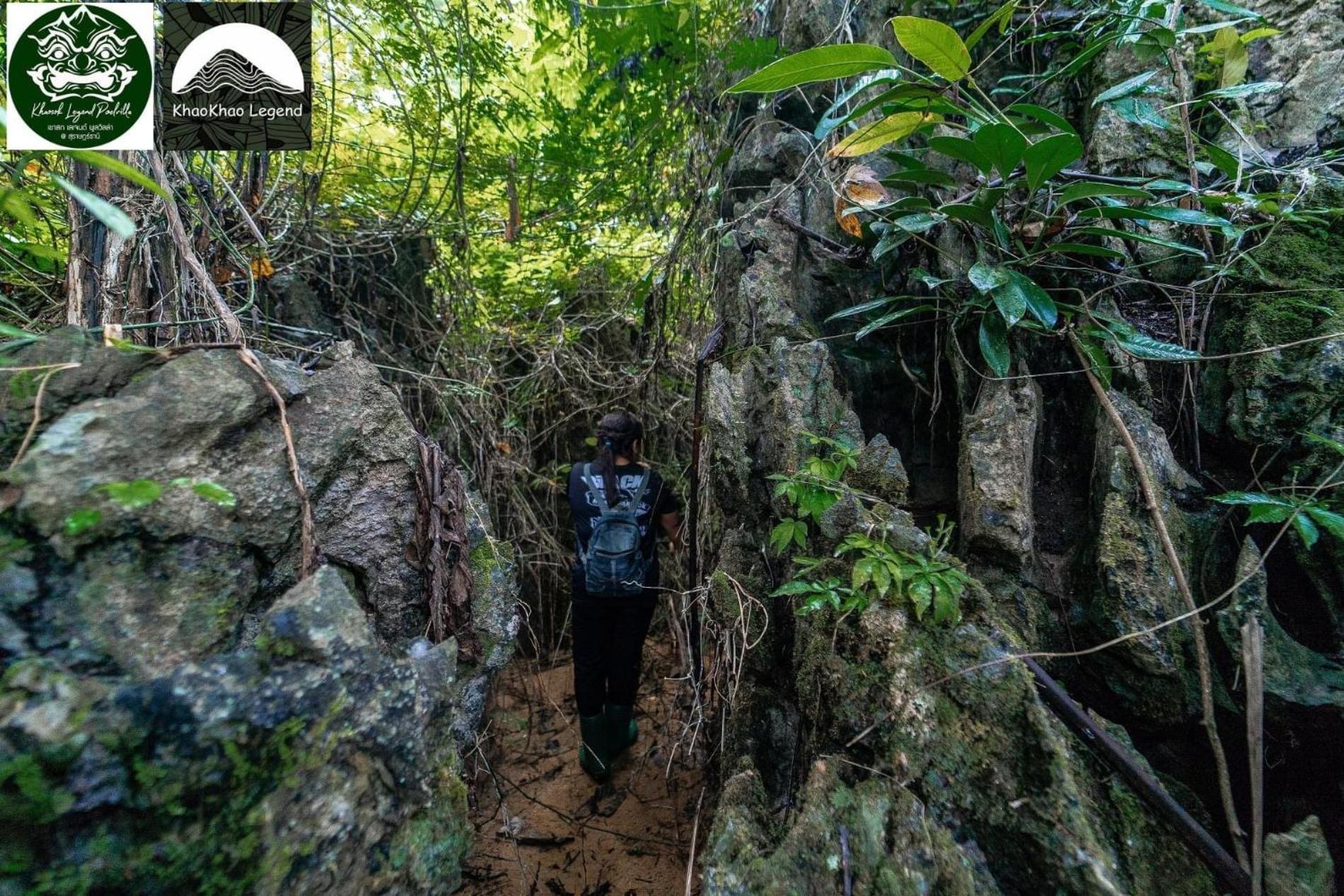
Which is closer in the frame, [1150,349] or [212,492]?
[212,492]

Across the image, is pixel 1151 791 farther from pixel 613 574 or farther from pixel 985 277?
pixel 613 574

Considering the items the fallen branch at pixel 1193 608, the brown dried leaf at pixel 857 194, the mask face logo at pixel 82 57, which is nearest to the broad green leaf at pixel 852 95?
the brown dried leaf at pixel 857 194

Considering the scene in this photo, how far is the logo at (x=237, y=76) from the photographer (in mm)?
2164

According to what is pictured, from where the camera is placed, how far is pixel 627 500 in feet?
9.77

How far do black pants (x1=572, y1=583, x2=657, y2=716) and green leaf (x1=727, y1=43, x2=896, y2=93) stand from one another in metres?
2.31

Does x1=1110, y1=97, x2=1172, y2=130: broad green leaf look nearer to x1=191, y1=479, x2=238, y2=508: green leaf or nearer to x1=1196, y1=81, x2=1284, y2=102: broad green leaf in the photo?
x1=1196, y1=81, x2=1284, y2=102: broad green leaf

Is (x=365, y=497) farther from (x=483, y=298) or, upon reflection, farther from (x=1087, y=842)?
(x=483, y=298)

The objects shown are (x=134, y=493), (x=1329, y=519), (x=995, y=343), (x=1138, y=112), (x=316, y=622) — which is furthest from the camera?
(x=1138, y=112)

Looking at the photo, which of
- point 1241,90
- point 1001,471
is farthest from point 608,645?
point 1241,90

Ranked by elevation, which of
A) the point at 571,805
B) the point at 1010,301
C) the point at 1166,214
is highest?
the point at 1166,214

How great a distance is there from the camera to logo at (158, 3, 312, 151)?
85.2 inches

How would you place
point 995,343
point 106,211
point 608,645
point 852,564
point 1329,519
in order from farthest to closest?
point 608,645, point 995,343, point 852,564, point 1329,519, point 106,211

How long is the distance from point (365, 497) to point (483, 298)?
9.28 feet

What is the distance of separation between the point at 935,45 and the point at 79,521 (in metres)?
2.43
